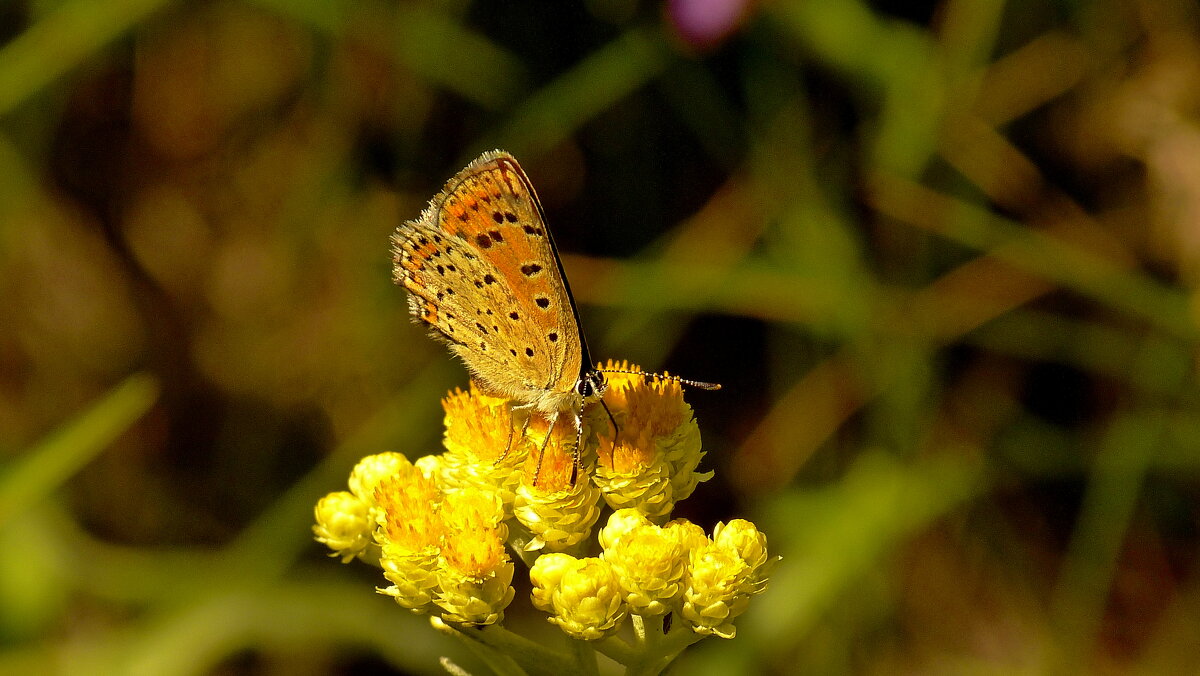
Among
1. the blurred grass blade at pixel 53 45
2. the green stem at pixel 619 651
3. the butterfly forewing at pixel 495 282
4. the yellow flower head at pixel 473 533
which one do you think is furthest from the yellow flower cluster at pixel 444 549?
the blurred grass blade at pixel 53 45

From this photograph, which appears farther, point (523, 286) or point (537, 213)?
point (523, 286)

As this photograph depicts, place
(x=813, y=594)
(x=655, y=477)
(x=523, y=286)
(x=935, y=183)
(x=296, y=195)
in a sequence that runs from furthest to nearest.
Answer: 1. (x=296, y=195)
2. (x=935, y=183)
3. (x=813, y=594)
4. (x=523, y=286)
5. (x=655, y=477)

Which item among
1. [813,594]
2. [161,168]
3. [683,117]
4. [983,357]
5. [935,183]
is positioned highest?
[161,168]

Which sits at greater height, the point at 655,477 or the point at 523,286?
the point at 523,286

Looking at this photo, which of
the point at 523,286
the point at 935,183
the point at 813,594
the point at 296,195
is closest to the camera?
the point at 523,286

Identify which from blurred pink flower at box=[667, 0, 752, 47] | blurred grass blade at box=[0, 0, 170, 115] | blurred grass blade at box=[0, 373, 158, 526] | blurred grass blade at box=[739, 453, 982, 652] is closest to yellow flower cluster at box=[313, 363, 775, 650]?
blurred grass blade at box=[0, 373, 158, 526]

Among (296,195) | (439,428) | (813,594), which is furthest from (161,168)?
(813,594)

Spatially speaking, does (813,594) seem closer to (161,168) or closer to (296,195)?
(296,195)

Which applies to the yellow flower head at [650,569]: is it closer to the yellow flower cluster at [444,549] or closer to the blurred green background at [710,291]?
the yellow flower cluster at [444,549]
